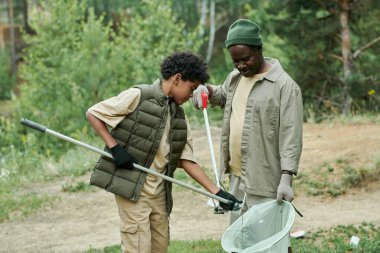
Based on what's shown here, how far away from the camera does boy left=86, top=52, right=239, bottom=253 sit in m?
4.25

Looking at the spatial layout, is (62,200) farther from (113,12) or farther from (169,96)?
(113,12)

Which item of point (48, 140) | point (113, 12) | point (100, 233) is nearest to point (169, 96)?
point (100, 233)

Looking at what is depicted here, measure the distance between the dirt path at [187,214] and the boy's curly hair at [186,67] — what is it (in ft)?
9.62

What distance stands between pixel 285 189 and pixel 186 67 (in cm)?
95

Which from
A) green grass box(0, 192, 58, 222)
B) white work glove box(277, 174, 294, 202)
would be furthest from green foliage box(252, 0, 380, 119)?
white work glove box(277, 174, 294, 202)

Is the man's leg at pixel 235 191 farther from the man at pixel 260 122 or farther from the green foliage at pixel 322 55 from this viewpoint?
the green foliage at pixel 322 55

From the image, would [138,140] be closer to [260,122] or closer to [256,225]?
[260,122]

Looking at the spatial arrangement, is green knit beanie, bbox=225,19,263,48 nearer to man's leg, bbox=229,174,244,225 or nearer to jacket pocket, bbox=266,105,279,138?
jacket pocket, bbox=266,105,279,138

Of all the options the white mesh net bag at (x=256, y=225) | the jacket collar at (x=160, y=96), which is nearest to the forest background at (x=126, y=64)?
the jacket collar at (x=160, y=96)

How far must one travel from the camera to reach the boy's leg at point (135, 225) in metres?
4.34

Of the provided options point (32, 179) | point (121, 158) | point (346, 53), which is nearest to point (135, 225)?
point (121, 158)

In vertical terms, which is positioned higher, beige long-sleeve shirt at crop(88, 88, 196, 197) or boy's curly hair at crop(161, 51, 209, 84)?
boy's curly hair at crop(161, 51, 209, 84)

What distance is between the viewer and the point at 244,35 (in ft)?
13.9

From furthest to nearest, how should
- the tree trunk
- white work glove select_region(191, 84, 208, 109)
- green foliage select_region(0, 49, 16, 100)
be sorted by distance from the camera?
green foliage select_region(0, 49, 16, 100) < the tree trunk < white work glove select_region(191, 84, 208, 109)
